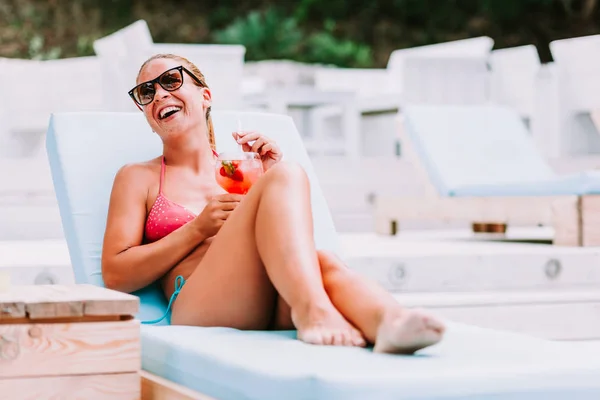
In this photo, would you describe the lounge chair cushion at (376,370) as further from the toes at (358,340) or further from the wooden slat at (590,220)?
the wooden slat at (590,220)

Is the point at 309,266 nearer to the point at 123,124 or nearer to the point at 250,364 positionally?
the point at 250,364

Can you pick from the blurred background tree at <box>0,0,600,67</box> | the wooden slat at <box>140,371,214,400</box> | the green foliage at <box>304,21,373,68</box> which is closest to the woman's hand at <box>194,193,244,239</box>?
the wooden slat at <box>140,371,214,400</box>

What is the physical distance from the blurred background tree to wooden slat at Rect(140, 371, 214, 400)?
1631cm

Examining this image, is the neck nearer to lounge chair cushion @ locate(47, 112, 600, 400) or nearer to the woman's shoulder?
the woman's shoulder

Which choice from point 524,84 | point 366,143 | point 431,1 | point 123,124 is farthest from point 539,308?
point 431,1

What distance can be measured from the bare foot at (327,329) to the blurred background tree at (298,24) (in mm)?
16272

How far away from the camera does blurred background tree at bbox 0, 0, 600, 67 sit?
18.0 metres

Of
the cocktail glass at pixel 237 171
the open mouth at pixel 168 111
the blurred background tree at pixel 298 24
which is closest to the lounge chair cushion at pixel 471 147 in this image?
the open mouth at pixel 168 111

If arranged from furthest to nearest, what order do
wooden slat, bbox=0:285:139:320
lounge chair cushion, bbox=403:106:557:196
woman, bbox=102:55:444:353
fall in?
lounge chair cushion, bbox=403:106:557:196 < woman, bbox=102:55:444:353 < wooden slat, bbox=0:285:139:320

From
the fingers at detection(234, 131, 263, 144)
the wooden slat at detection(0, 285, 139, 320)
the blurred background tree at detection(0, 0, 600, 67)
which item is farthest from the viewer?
the blurred background tree at detection(0, 0, 600, 67)

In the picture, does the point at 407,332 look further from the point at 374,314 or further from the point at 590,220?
the point at 590,220

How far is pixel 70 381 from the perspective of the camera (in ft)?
6.67

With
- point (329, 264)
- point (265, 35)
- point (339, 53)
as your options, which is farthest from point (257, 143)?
point (265, 35)

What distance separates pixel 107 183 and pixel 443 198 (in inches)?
135
